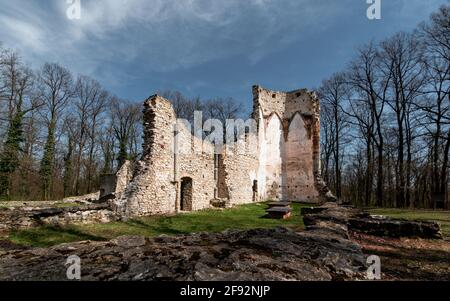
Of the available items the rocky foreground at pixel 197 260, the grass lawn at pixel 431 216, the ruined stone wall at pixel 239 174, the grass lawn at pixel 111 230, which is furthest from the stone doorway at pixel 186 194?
the rocky foreground at pixel 197 260

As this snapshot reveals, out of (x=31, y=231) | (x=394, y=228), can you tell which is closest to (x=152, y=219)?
(x=31, y=231)

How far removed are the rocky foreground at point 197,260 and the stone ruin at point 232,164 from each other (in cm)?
936

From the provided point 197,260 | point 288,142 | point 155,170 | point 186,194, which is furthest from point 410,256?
point 288,142

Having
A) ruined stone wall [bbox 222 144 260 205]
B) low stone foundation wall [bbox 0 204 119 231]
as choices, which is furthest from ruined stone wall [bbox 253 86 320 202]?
low stone foundation wall [bbox 0 204 119 231]

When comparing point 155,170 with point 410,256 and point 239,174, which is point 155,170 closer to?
point 239,174

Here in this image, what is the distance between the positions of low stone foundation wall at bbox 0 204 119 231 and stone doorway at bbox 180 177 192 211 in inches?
206

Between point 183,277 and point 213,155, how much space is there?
16421 millimetres

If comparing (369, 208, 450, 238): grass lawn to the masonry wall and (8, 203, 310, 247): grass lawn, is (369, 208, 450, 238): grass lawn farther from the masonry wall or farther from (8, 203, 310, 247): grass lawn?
the masonry wall

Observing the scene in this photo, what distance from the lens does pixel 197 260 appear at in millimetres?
2666

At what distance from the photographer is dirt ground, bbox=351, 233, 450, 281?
414cm

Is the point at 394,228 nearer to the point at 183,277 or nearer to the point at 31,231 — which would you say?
the point at 183,277

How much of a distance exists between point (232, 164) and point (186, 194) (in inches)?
202
